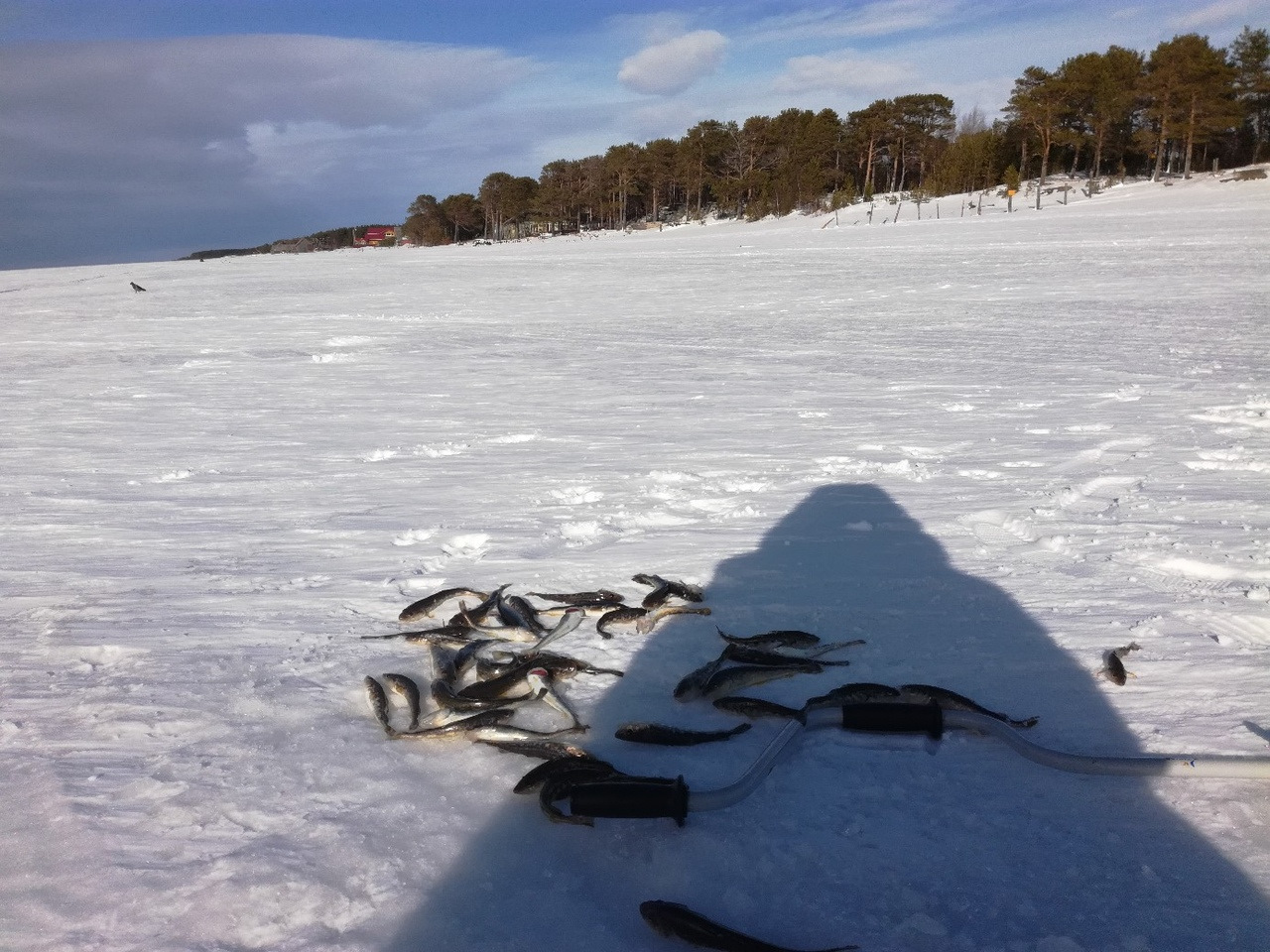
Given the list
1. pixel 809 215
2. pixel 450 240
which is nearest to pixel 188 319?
pixel 809 215

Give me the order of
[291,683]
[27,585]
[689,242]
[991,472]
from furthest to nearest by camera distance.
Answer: [689,242]
[991,472]
[27,585]
[291,683]

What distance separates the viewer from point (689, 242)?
118ft

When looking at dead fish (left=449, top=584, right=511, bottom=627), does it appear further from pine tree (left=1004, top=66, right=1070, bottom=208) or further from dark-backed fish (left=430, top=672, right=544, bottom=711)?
pine tree (left=1004, top=66, right=1070, bottom=208)

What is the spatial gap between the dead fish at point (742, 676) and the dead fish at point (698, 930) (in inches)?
40.3

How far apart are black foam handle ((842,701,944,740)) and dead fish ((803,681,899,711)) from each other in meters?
0.09

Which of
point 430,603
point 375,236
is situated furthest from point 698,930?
point 375,236

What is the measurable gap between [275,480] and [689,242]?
32.4 m

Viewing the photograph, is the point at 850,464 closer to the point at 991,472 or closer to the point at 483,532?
the point at 991,472

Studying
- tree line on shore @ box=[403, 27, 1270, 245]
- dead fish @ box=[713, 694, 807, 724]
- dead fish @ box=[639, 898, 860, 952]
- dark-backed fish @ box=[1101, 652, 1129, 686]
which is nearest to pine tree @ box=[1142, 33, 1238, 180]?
tree line on shore @ box=[403, 27, 1270, 245]

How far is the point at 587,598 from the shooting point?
12.0 ft

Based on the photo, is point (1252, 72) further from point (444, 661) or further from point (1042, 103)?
point (444, 661)

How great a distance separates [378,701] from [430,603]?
2.59 ft

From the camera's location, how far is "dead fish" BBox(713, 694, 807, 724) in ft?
8.98

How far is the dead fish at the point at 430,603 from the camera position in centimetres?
354
